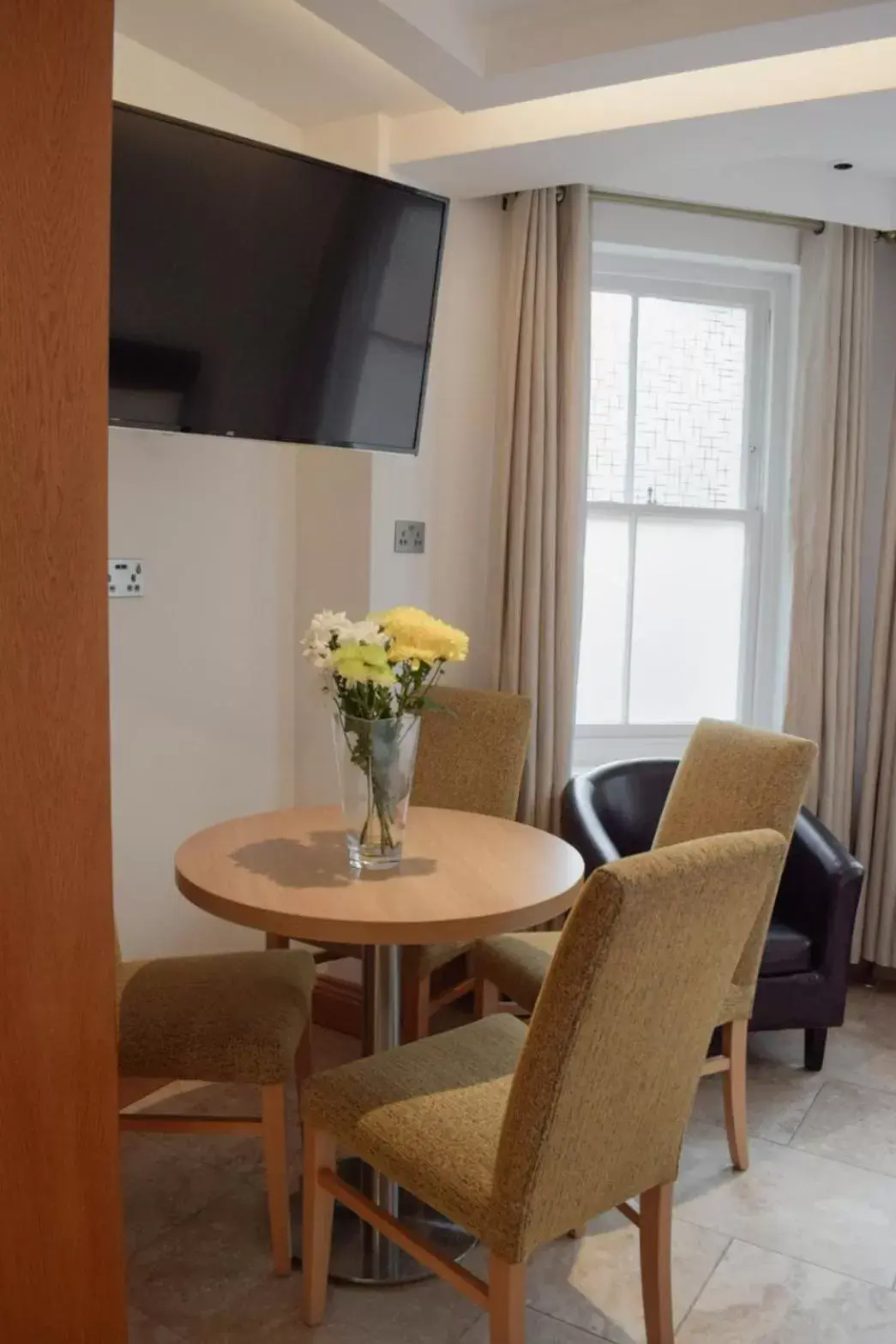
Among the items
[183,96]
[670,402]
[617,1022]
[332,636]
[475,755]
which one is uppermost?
[183,96]

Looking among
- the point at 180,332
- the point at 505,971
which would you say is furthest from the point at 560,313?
the point at 505,971

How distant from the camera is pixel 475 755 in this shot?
3.04m

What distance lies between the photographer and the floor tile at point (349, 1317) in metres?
2.00

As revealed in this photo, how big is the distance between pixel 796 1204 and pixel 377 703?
153 cm

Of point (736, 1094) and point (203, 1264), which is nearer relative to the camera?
point (203, 1264)

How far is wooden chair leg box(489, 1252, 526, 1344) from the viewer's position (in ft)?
5.26

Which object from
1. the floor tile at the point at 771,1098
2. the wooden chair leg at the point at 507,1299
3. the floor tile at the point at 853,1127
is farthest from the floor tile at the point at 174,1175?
the floor tile at the point at 853,1127

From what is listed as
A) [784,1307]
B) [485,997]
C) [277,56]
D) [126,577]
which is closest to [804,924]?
[485,997]

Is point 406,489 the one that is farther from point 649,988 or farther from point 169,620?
point 649,988

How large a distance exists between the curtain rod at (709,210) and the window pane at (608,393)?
0.30 meters

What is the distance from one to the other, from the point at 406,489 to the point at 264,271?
2.82ft

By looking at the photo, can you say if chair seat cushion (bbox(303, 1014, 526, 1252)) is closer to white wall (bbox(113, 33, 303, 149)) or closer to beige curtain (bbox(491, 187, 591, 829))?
beige curtain (bbox(491, 187, 591, 829))

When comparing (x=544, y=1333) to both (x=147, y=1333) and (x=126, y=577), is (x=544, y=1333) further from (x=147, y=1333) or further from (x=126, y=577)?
(x=126, y=577)

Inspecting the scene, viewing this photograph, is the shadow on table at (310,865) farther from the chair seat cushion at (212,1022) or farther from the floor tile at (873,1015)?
the floor tile at (873,1015)
